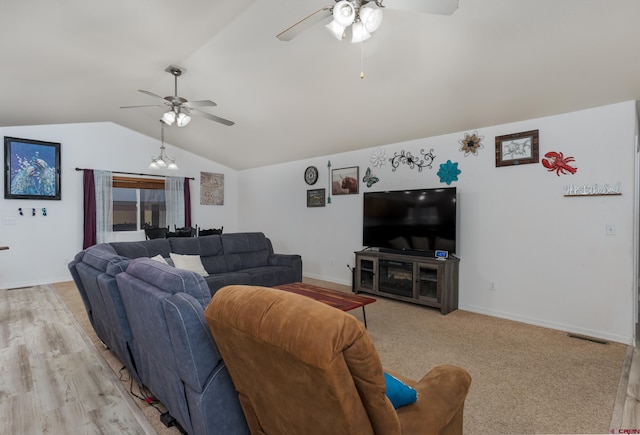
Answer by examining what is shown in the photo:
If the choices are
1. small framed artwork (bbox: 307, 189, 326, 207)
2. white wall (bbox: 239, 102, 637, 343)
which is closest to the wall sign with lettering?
white wall (bbox: 239, 102, 637, 343)

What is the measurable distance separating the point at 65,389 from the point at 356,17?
10.3ft

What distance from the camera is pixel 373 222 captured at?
4961mm

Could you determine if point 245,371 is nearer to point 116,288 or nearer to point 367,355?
point 367,355

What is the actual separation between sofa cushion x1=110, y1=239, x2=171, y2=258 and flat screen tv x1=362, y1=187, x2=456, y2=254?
286 centimetres

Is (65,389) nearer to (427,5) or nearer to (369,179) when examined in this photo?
(427,5)

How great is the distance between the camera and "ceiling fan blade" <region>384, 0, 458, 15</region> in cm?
173

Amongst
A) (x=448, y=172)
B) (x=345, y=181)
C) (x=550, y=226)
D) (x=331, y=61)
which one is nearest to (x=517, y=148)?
(x=448, y=172)

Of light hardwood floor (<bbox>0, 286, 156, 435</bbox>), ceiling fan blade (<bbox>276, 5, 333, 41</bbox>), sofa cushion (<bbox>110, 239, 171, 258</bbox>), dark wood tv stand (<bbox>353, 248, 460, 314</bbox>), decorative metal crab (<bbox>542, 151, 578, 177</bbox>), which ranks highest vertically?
ceiling fan blade (<bbox>276, 5, 333, 41</bbox>)

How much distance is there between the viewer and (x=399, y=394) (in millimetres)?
1159

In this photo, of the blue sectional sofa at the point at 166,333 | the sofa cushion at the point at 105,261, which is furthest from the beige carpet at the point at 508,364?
the sofa cushion at the point at 105,261

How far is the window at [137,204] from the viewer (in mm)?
6473

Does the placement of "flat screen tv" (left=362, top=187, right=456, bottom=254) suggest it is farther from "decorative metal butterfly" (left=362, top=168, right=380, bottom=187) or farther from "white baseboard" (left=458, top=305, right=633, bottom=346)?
"white baseboard" (left=458, top=305, right=633, bottom=346)

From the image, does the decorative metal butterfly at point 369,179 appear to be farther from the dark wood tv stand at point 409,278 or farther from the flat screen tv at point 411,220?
the dark wood tv stand at point 409,278

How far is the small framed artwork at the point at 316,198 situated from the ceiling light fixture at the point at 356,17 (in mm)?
4108
